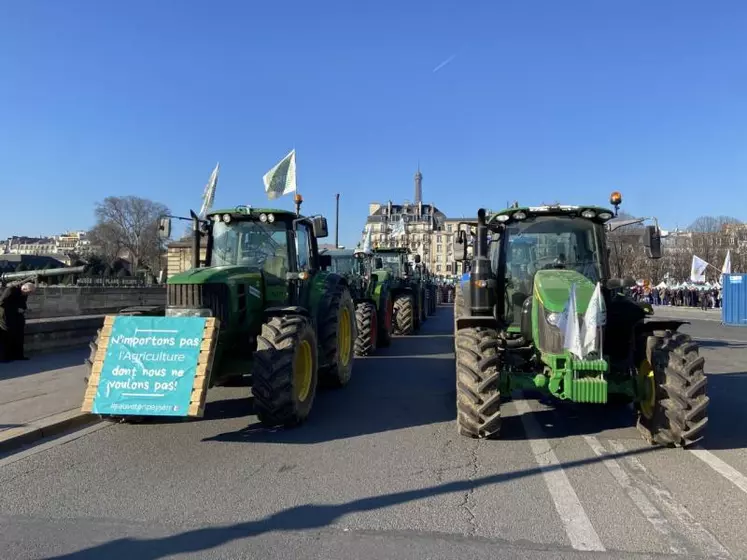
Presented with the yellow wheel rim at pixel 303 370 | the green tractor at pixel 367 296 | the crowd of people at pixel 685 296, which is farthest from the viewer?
the crowd of people at pixel 685 296

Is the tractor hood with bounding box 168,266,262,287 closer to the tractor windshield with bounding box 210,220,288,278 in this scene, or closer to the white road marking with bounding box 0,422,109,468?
the tractor windshield with bounding box 210,220,288,278

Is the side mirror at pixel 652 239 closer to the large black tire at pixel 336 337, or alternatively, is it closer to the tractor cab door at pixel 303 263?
the large black tire at pixel 336 337

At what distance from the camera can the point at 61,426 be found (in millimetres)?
6848

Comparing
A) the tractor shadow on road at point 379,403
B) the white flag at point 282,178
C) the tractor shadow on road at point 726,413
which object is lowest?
the tractor shadow on road at point 726,413

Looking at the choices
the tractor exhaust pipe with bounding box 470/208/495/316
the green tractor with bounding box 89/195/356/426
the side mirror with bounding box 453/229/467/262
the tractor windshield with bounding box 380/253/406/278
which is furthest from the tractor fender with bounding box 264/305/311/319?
the tractor windshield with bounding box 380/253/406/278

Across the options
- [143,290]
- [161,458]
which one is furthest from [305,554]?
[143,290]

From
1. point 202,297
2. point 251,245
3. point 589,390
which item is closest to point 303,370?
point 202,297

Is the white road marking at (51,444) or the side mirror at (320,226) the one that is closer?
the white road marking at (51,444)

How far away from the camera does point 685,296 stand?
169 ft

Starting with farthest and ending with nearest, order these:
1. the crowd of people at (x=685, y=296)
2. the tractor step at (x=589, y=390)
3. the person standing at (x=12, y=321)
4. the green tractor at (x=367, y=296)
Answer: the crowd of people at (x=685, y=296)
the green tractor at (x=367, y=296)
the person standing at (x=12, y=321)
the tractor step at (x=589, y=390)

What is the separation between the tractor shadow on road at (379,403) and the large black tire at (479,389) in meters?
1.04

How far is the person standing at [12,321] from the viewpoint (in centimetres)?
1066

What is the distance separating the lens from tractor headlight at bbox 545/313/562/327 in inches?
248

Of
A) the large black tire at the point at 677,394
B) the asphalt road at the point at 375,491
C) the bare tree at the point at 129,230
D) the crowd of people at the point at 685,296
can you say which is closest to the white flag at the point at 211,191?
the asphalt road at the point at 375,491
